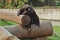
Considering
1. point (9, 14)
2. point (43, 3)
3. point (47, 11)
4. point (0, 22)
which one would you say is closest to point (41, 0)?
point (43, 3)

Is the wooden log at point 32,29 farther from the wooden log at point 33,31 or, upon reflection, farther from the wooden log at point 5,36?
the wooden log at point 5,36

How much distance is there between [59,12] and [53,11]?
0.26 meters

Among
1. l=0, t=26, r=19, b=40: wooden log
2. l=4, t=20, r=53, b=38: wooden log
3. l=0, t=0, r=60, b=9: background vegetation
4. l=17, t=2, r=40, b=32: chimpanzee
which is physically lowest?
l=0, t=0, r=60, b=9: background vegetation

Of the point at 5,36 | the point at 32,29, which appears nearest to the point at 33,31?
the point at 32,29

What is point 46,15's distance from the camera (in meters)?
10.1

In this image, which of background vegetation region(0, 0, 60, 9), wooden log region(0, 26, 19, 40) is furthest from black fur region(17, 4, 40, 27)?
background vegetation region(0, 0, 60, 9)

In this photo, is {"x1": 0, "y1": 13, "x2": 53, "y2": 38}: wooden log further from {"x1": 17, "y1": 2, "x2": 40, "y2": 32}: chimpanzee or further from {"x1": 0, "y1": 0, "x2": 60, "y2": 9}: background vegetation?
A: {"x1": 0, "y1": 0, "x2": 60, "y2": 9}: background vegetation

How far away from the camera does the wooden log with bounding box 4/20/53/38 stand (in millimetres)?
4039

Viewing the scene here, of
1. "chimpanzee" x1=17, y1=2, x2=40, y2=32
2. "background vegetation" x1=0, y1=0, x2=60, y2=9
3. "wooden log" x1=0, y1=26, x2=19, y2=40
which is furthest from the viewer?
"background vegetation" x1=0, y1=0, x2=60, y2=9

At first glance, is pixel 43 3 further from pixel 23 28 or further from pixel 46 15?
pixel 23 28

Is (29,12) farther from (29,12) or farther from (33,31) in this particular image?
(33,31)

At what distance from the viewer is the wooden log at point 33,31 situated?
404 cm

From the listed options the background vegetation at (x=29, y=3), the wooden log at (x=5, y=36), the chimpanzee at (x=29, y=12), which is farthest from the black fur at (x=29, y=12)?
the background vegetation at (x=29, y=3)

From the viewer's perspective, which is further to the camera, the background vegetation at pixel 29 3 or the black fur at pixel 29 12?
the background vegetation at pixel 29 3
